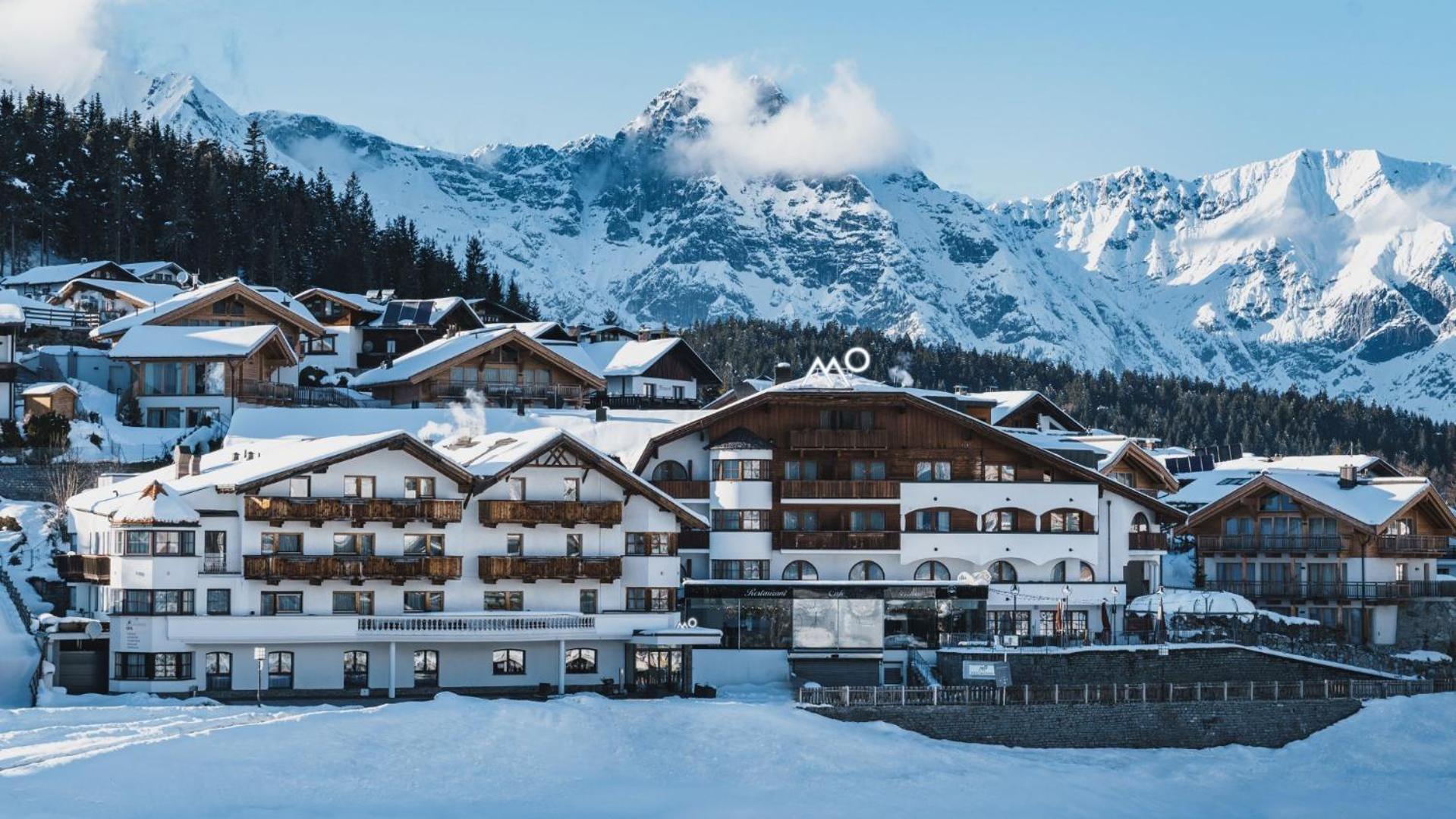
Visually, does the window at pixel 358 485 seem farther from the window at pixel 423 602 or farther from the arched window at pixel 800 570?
the arched window at pixel 800 570

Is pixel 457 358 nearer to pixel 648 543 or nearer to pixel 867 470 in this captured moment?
pixel 867 470

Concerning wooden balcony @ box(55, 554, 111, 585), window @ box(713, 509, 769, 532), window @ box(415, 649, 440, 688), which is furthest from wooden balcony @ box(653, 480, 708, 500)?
wooden balcony @ box(55, 554, 111, 585)

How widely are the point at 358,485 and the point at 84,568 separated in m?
9.58

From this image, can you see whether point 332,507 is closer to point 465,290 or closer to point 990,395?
point 990,395

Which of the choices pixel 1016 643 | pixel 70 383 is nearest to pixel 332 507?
pixel 1016 643

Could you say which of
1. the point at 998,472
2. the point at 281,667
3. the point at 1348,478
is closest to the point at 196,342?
the point at 281,667

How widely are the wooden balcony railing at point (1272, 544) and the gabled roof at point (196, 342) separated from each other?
44199 mm

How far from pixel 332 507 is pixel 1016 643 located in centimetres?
2603

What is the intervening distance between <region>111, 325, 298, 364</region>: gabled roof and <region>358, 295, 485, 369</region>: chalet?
21836mm

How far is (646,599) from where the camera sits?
7575 centimetres

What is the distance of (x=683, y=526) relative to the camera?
7962cm

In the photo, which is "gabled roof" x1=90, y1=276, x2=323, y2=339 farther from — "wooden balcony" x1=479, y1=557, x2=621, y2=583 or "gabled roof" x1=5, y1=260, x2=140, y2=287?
"wooden balcony" x1=479, y1=557, x2=621, y2=583

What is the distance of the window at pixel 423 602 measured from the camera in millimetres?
72688

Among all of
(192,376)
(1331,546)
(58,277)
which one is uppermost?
(58,277)
